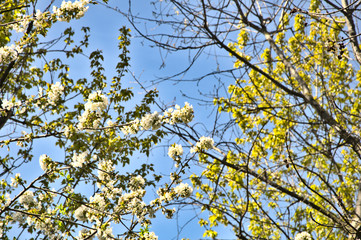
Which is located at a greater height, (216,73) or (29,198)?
(216,73)

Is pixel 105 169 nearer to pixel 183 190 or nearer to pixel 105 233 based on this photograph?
pixel 105 233

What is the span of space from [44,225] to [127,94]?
2.76 m

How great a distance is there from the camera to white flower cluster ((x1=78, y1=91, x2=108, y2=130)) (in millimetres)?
4672

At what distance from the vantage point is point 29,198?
4684 mm

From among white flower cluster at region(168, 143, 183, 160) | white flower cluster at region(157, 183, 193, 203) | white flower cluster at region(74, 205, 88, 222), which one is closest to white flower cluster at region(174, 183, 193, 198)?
white flower cluster at region(157, 183, 193, 203)

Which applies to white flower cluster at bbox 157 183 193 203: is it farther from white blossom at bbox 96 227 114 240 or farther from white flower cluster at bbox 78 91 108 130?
white flower cluster at bbox 78 91 108 130

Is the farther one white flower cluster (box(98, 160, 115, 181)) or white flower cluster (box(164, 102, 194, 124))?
white flower cluster (box(98, 160, 115, 181))

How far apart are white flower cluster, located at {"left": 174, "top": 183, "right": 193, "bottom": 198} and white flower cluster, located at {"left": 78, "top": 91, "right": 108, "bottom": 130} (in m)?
1.50

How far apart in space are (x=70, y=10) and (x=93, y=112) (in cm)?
158

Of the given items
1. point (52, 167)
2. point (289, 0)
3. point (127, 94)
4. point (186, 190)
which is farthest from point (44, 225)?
point (289, 0)

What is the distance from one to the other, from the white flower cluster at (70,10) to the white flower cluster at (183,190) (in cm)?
296

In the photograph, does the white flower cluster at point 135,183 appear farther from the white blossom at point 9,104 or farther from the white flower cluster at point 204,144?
the white blossom at point 9,104

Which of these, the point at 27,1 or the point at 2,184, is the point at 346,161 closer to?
the point at 2,184

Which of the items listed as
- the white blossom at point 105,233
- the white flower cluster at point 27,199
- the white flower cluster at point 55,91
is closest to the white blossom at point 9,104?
the white flower cluster at point 55,91
